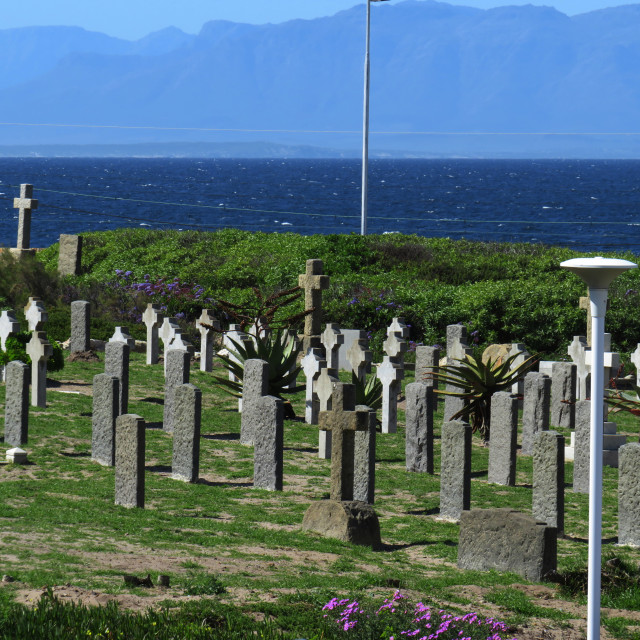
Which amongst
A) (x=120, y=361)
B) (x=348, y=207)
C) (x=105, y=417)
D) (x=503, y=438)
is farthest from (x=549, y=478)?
(x=348, y=207)

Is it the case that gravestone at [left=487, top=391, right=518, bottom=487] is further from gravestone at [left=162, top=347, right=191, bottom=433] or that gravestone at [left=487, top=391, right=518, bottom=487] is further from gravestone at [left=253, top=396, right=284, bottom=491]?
gravestone at [left=162, top=347, right=191, bottom=433]

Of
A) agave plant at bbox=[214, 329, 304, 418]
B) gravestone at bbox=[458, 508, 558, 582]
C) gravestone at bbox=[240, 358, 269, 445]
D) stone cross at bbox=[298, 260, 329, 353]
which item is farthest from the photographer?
stone cross at bbox=[298, 260, 329, 353]

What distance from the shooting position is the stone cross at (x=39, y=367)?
46.5 ft

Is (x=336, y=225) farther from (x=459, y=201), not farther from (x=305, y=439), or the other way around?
(x=305, y=439)

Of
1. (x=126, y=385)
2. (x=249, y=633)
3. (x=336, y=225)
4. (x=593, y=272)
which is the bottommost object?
(x=249, y=633)

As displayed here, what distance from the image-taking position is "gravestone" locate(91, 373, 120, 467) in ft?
37.3

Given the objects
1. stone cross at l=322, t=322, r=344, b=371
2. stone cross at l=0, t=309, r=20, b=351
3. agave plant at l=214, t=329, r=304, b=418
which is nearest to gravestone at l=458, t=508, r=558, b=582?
agave plant at l=214, t=329, r=304, b=418

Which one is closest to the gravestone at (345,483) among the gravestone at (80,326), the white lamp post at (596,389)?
the white lamp post at (596,389)

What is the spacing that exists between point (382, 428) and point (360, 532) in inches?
221

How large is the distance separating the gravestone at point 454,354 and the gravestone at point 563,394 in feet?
4.35

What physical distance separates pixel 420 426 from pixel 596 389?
5.83 metres

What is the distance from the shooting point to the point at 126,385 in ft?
44.3

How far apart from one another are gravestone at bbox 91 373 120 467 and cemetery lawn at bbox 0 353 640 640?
0.22 metres

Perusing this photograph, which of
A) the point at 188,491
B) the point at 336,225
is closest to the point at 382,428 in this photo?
the point at 188,491
